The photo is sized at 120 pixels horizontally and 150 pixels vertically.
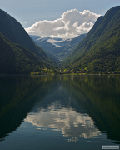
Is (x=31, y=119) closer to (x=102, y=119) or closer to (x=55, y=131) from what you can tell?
(x=55, y=131)

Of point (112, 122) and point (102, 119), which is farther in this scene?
point (102, 119)

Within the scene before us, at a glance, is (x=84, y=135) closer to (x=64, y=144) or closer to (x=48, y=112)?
(x=64, y=144)

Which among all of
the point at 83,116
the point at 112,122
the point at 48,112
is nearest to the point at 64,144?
the point at 112,122

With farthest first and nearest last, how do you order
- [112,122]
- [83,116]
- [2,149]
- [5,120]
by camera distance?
[83,116] < [5,120] < [112,122] < [2,149]

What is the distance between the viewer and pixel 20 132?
50062mm

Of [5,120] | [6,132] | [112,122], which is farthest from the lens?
[5,120]

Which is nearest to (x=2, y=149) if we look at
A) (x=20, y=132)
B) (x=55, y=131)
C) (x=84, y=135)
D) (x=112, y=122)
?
(x=20, y=132)

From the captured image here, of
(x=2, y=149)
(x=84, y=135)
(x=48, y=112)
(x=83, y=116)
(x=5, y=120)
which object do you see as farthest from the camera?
(x=48, y=112)

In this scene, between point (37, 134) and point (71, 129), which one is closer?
point (37, 134)

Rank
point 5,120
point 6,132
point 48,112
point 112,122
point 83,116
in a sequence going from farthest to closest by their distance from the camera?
point 48,112
point 83,116
point 5,120
point 112,122
point 6,132

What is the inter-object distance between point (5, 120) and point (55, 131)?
19.7m

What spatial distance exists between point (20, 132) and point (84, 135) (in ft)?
53.5

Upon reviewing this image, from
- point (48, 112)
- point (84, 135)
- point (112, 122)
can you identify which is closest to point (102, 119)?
point (112, 122)

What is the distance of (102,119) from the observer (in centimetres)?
6222
